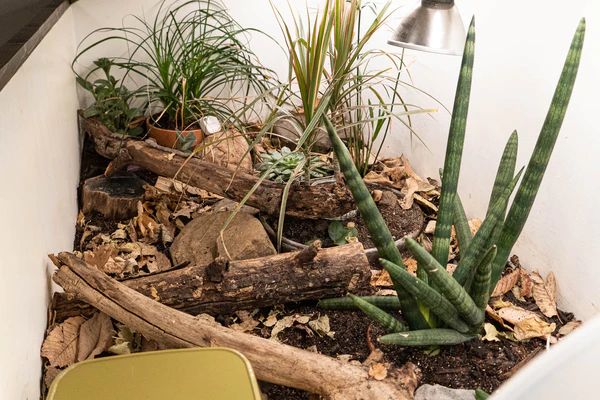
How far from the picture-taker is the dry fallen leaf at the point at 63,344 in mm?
1957


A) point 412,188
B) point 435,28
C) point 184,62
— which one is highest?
point 435,28

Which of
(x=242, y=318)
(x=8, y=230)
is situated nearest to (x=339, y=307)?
(x=242, y=318)

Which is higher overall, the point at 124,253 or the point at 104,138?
the point at 104,138

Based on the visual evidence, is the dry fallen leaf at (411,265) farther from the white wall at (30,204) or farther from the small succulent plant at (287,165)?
the white wall at (30,204)

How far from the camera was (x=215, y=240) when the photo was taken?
2.52 metres

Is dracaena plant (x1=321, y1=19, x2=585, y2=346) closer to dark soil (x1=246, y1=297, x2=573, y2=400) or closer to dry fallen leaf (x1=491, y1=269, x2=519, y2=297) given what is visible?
dark soil (x1=246, y1=297, x2=573, y2=400)

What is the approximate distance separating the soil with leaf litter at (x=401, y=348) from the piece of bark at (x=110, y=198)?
0.80 metres

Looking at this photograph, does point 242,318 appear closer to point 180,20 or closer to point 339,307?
point 339,307

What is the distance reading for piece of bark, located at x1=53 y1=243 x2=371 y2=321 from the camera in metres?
2.11

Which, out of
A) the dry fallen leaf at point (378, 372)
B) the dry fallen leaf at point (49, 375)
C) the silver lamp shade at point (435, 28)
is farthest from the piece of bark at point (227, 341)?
the silver lamp shade at point (435, 28)

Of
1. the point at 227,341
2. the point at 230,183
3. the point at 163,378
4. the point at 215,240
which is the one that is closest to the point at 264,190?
the point at 230,183

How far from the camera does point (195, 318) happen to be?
1.95 metres

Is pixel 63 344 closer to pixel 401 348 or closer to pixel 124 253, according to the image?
pixel 124 253

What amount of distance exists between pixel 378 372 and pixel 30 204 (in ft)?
3.89
